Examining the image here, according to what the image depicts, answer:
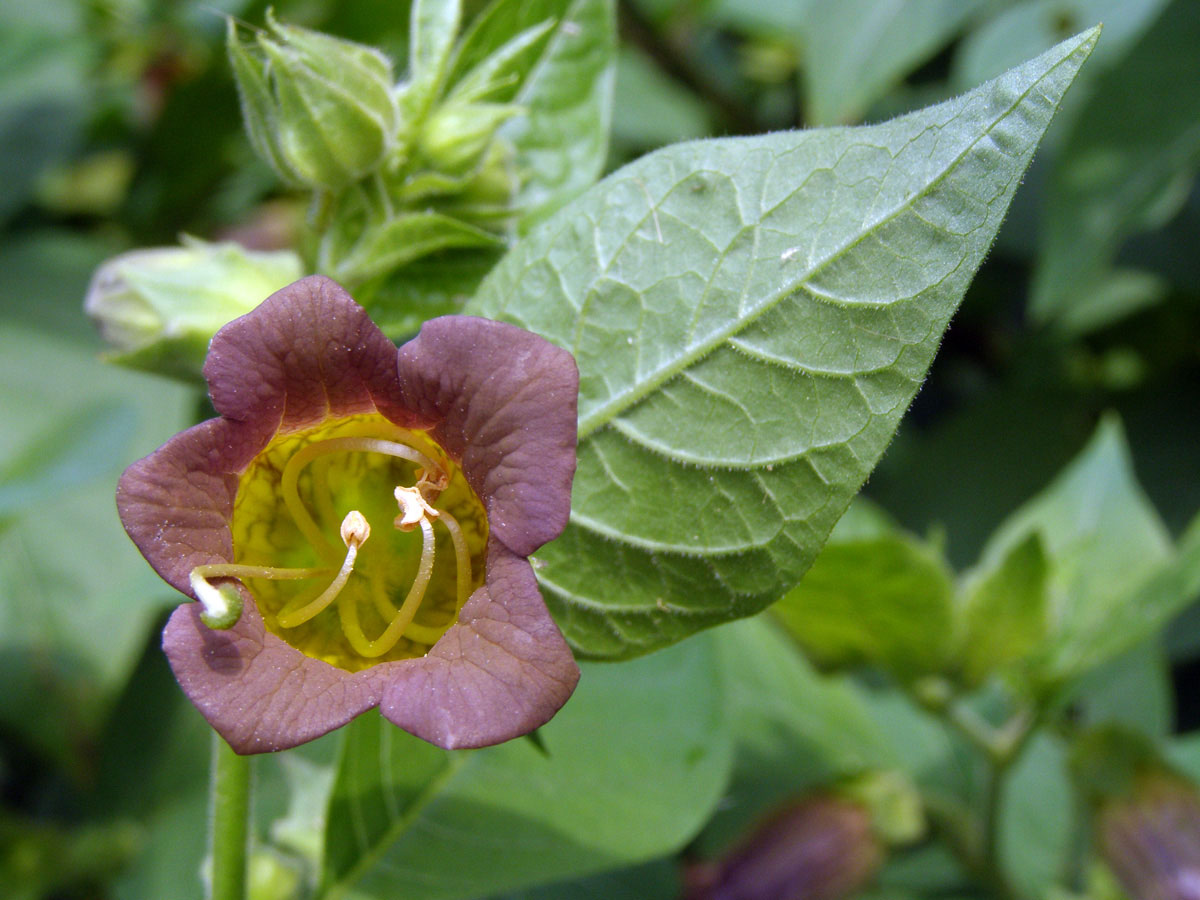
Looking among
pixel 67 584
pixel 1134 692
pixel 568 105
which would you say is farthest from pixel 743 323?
pixel 67 584

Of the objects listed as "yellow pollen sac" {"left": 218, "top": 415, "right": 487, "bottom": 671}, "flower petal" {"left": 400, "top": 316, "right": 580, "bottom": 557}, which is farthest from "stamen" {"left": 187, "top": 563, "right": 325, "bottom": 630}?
"flower petal" {"left": 400, "top": 316, "right": 580, "bottom": 557}

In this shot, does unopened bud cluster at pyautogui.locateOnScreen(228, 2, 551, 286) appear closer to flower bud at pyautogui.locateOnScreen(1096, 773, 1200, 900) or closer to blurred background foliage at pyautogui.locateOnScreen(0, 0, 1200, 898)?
blurred background foliage at pyautogui.locateOnScreen(0, 0, 1200, 898)

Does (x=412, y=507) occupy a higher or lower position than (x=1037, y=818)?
higher

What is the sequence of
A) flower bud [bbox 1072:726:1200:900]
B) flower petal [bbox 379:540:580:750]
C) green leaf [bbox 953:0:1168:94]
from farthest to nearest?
green leaf [bbox 953:0:1168:94]
flower bud [bbox 1072:726:1200:900]
flower petal [bbox 379:540:580:750]

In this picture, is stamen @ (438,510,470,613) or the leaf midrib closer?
the leaf midrib

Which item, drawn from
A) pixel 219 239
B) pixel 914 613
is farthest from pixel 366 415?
pixel 219 239

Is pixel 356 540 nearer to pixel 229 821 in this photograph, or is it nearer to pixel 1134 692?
pixel 229 821

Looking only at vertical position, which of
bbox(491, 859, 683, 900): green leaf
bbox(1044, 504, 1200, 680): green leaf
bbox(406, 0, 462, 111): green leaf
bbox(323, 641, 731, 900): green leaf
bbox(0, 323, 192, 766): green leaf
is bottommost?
bbox(0, 323, 192, 766): green leaf
